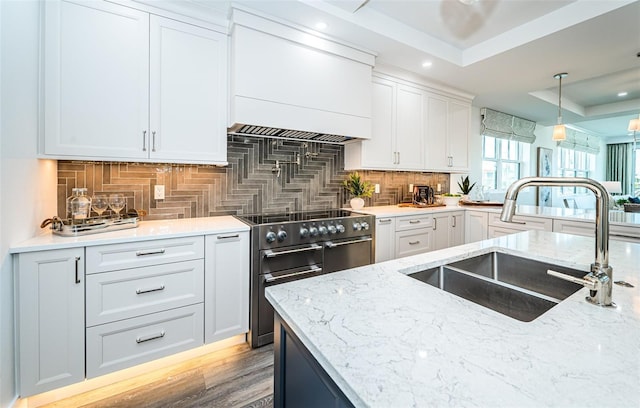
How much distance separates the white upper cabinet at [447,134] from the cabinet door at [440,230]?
68cm

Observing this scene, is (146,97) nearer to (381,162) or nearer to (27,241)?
(27,241)

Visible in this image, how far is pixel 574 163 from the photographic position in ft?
24.4

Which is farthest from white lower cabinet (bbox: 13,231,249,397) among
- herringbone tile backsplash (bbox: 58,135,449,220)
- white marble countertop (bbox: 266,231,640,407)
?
white marble countertop (bbox: 266,231,640,407)

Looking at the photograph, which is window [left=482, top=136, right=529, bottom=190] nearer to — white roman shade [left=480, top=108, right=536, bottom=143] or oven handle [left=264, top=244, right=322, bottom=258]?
white roman shade [left=480, top=108, right=536, bottom=143]

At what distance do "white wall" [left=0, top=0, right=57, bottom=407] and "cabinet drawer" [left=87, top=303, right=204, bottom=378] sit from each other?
34 centimetres

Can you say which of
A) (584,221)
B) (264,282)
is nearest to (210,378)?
(264,282)

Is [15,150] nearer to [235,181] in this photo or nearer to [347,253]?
[235,181]

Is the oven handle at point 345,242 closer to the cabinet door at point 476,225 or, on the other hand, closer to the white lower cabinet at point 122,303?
the white lower cabinet at point 122,303

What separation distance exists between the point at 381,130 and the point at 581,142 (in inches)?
293

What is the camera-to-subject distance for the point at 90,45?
1785 millimetres

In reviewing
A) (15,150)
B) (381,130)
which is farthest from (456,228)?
(15,150)

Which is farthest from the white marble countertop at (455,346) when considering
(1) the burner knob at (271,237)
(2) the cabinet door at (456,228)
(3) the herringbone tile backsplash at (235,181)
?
(2) the cabinet door at (456,228)

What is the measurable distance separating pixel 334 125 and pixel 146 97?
1494 mm

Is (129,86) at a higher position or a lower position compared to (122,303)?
higher
